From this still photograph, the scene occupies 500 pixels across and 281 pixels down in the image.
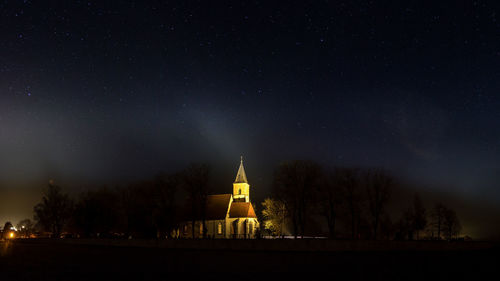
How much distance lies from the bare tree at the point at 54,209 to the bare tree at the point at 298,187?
51665 mm

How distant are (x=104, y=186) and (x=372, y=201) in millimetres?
55001

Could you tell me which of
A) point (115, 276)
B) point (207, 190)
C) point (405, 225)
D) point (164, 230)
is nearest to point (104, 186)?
point (164, 230)

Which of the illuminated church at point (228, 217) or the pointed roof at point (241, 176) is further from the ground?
the pointed roof at point (241, 176)

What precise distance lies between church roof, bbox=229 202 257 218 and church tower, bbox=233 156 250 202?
15.4 ft

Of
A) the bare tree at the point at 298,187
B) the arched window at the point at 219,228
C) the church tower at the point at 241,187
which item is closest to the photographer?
the bare tree at the point at 298,187

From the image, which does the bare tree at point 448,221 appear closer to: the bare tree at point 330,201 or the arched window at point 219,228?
the bare tree at point 330,201

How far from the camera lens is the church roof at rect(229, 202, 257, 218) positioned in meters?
118

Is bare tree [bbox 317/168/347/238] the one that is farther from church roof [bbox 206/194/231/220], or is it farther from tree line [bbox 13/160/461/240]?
church roof [bbox 206/194/231/220]

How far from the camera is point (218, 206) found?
120m

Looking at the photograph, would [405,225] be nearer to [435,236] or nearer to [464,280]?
[435,236]

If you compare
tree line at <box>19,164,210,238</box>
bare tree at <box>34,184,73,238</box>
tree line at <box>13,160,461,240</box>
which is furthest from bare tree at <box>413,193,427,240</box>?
bare tree at <box>34,184,73,238</box>

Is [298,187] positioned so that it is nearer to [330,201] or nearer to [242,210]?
[330,201]

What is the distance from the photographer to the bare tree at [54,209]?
95562mm

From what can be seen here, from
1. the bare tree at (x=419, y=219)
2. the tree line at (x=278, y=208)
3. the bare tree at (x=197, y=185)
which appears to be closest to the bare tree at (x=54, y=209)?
the tree line at (x=278, y=208)
